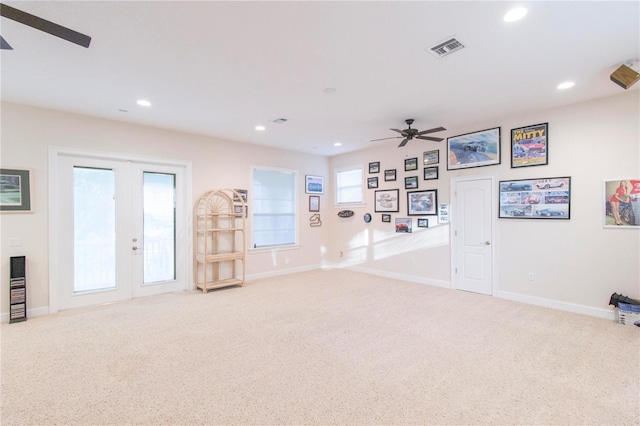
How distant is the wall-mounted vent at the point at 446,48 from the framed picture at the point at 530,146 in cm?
269

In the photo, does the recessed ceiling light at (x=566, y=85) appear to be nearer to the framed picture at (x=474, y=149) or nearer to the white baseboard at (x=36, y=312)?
the framed picture at (x=474, y=149)

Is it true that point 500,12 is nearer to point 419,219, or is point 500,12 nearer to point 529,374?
point 529,374

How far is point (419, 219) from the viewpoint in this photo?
19.7 ft

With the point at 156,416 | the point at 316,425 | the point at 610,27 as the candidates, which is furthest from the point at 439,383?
the point at 610,27

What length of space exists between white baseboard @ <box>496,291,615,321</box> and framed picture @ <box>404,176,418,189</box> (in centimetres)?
246

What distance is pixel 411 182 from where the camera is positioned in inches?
242

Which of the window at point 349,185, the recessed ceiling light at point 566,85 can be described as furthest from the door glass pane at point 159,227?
the recessed ceiling light at point 566,85

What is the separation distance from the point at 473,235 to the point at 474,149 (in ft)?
4.97

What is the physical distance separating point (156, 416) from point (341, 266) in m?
5.76

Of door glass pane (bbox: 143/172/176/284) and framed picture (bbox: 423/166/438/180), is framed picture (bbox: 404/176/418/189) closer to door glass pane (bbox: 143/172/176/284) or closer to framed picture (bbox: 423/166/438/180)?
framed picture (bbox: 423/166/438/180)

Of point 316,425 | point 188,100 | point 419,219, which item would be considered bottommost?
point 316,425

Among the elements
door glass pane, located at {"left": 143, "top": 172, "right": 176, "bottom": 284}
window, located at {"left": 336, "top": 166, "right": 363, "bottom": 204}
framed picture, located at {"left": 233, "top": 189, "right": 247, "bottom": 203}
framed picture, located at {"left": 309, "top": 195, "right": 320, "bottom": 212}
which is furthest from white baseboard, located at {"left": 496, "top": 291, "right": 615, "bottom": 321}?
door glass pane, located at {"left": 143, "top": 172, "right": 176, "bottom": 284}

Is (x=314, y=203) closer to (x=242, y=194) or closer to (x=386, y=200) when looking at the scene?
(x=386, y=200)

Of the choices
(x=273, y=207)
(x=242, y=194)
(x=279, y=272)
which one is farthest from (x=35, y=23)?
(x=279, y=272)
